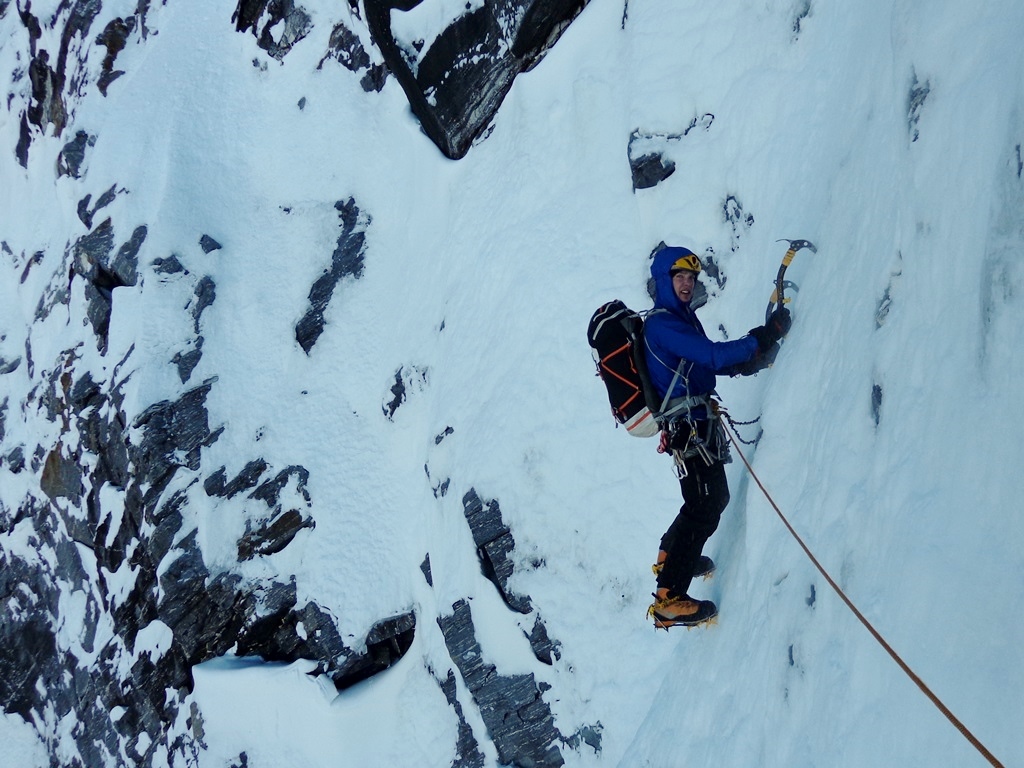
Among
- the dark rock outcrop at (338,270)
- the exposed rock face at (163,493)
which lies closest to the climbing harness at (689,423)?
the exposed rock face at (163,493)

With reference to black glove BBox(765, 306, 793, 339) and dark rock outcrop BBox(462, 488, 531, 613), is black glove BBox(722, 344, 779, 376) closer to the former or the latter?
black glove BBox(765, 306, 793, 339)

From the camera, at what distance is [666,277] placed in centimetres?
508

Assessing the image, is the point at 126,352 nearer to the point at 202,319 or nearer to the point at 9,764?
the point at 202,319

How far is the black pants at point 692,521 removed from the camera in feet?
17.4

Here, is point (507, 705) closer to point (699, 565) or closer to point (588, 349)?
point (588, 349)

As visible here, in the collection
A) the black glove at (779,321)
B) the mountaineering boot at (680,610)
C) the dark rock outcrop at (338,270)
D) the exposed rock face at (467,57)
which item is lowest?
the mountaineering boot at (680,610)

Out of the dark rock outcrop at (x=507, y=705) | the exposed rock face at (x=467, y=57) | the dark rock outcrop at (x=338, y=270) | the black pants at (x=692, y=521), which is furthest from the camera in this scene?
the dark rock outcrop at (x=338, y=270)

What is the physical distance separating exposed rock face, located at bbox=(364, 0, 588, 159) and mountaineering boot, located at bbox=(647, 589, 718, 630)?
752 centimetres

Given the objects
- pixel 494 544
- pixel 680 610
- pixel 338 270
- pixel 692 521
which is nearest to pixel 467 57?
pixel 338 270

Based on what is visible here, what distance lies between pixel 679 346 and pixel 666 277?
0.46m

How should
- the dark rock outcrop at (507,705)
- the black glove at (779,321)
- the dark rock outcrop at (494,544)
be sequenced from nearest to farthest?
the black glove at (779,321) → the dark rock outcrop at (507,705) → the dark rock outcrop at (494,544)

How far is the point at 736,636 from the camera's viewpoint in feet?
18.2

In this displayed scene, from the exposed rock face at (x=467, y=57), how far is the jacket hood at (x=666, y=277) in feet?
20.5

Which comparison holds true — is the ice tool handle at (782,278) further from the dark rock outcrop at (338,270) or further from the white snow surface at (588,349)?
the dark rock outcrop at (338,270)
